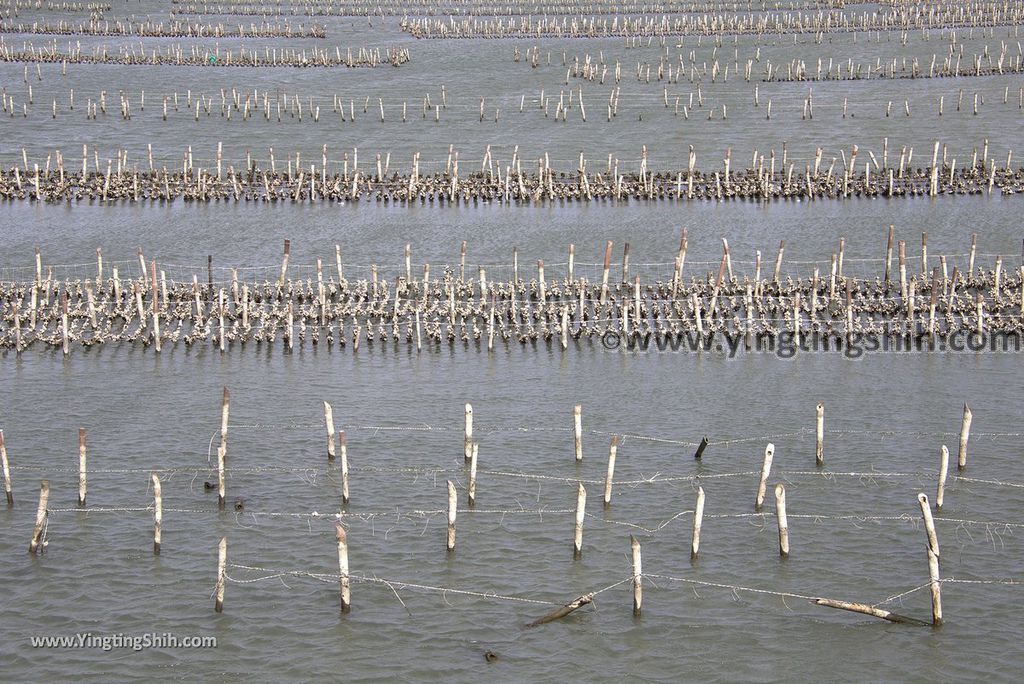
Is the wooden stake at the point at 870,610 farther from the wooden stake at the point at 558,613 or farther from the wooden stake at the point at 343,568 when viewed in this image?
the wooden stake at the point at 343,568

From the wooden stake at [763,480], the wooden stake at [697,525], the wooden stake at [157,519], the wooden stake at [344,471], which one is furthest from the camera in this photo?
the wooden stake at [344,471]

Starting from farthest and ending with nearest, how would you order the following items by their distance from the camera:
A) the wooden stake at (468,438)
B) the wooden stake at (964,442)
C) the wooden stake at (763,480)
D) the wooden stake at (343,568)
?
the wooden stake at (964,442)
the wooden stake at (468,438)
the wooden stake at (763,480)
the wooden stake at (343,568)

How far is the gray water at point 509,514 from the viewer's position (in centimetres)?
2291

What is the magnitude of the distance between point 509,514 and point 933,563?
8.90 meters

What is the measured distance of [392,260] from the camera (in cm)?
4850

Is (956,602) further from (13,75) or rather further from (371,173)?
(13,75)

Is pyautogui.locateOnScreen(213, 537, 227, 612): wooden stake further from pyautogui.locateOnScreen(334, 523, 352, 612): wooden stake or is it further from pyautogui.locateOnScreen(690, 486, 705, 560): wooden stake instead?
pyautogui.locateOnScreen(690, 486, 705, 560): wooden stake

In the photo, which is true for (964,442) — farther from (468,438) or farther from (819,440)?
(468,438)

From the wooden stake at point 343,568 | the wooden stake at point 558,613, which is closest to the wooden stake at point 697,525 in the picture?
the wooden stake at point 558,613

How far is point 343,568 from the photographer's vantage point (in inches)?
917

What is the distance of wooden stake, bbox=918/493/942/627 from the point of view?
22.4 m

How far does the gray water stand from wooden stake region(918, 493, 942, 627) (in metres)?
0.40

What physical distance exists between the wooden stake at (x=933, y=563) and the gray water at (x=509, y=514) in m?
0.40

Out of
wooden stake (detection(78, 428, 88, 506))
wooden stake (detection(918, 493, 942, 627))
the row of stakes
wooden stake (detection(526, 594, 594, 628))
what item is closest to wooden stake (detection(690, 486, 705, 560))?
the row of stakes
